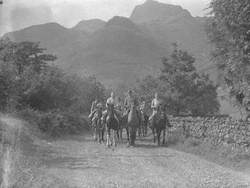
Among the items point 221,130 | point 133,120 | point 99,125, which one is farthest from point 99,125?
point 221,130

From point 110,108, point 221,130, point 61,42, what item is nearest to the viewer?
point 221,130

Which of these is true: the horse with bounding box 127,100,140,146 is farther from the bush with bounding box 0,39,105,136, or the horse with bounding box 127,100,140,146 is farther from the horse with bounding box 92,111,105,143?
the bush with bounding box 0,39,105,136

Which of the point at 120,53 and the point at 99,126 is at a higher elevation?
the point at 120,53

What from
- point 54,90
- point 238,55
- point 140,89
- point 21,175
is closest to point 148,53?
point 140,89

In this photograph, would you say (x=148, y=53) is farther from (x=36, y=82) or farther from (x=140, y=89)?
(x=36, y=82)

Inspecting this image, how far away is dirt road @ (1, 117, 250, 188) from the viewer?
10609 mm

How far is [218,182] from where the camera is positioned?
1110cm

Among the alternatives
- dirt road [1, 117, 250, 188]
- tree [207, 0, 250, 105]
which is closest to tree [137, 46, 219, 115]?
tree [207, 0, 250, 105]

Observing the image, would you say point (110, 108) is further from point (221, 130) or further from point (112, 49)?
point (112, 49)

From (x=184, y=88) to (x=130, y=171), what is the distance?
36632 mm

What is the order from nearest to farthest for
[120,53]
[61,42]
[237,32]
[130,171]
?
[130,171] < [237,32] < [120,53] < [61,42]

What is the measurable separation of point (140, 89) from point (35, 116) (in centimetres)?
3378

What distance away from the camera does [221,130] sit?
57.3 feet

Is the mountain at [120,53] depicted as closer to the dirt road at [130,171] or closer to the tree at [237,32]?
the tree at [237,32]
